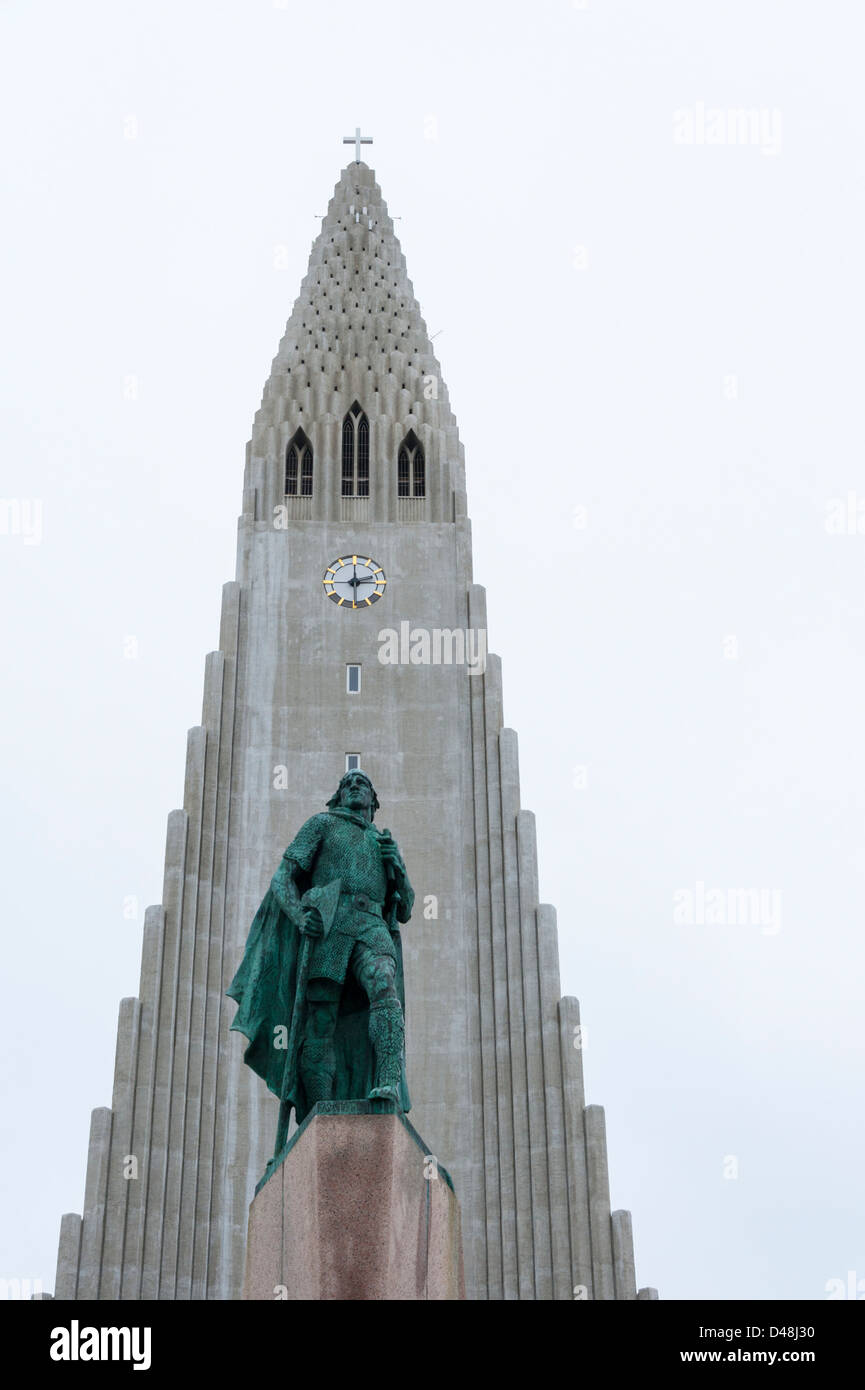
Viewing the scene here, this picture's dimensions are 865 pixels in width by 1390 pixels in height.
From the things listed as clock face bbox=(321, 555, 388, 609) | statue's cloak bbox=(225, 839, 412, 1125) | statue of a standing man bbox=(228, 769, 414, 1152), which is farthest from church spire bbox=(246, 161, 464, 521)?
statue's cloak bbox=(225, 839, 412, 1125)

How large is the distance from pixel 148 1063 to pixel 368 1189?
25321mm

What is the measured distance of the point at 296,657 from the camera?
46.2 m

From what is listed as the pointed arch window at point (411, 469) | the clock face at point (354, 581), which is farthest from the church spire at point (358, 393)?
the clock face at point (354, 581)

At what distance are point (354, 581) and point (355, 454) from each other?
434 cm

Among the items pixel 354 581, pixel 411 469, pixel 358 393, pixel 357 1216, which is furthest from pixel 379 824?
pixel 357 1216

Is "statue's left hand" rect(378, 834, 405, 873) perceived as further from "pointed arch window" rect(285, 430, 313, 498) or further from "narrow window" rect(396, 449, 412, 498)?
"narrow window" rect(396, 449, 412, 498)

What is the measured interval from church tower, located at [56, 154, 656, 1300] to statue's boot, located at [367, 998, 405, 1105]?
22.6m

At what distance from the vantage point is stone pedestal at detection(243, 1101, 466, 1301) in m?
14.8

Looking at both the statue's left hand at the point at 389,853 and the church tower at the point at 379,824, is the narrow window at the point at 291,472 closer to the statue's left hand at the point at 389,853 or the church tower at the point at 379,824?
the church tower at the point at 379,824

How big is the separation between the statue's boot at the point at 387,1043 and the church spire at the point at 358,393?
3278 cm

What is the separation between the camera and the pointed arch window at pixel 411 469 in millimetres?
49531

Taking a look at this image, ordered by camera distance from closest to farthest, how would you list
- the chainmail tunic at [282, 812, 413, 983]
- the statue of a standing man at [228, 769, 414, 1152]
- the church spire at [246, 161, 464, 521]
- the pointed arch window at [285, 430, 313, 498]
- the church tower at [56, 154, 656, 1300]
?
the statue of a standing man at [228, 769, 414, 1152], the chainmail tunic at [282, 812, 413, 983], the church tower at [56, 154, 656, 1300], the church spire at [246, 161, 464, 521], the pointed arch window at [285, 430, 313, 498]

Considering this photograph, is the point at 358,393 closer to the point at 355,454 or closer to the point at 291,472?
the point at 355,454
